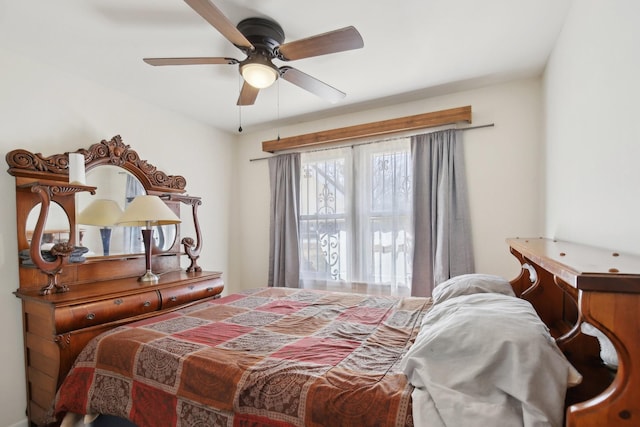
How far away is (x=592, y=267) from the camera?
693mm

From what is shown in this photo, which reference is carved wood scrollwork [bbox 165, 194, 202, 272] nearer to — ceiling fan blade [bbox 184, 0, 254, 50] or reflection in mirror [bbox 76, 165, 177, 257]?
reflection in mirror [bbox 76, 165, 177, 257]

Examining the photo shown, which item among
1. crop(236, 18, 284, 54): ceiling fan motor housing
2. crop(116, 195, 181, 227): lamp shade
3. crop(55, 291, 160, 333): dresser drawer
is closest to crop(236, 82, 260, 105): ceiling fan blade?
crop(236, 18, 284, 54): ceiling fan motor housing

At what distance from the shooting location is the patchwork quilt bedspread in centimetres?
97

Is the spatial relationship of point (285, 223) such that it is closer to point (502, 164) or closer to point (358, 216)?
point (358, 216)

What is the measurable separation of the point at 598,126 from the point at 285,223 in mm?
2749

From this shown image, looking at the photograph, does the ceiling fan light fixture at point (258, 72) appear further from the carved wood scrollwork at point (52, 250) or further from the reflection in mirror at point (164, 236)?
the reflection in mirror at point (164, 236)

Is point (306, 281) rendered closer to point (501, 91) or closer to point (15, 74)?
point (501, 91)

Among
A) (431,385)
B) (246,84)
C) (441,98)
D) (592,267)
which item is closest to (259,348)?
(431,385)

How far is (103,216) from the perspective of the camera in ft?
7.92

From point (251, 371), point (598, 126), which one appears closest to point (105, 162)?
point (251, 371)

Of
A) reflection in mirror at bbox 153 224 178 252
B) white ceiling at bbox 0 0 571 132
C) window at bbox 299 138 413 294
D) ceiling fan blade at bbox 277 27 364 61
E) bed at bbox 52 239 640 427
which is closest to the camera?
bed at bbox 52 239 640 427

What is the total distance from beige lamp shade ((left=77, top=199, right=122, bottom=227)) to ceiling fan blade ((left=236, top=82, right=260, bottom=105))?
138 cm

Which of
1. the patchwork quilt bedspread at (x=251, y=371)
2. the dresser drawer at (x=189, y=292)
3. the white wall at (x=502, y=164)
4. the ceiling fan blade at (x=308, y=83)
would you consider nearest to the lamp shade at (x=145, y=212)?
the dresser drawer at (x=189, y=292)

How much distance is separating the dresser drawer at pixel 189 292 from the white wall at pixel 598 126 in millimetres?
2589
